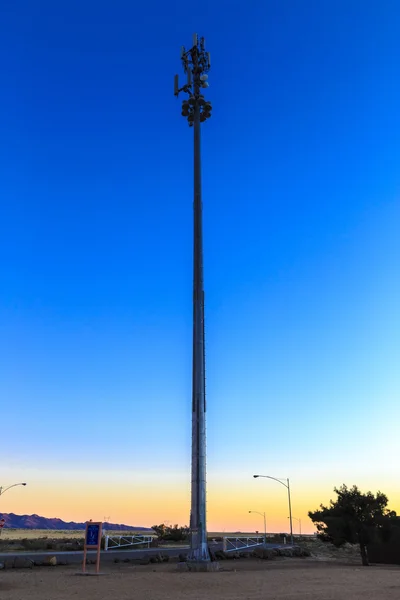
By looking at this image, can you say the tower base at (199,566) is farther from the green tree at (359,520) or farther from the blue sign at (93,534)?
the green tree at (359,520)

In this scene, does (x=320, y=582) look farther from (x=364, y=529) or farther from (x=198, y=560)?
(x=364, y=529)

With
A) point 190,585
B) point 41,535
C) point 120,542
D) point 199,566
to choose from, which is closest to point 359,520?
point 199,566

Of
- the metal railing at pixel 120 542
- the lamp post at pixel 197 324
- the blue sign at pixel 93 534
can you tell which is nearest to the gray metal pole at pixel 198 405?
the lamp post at pixel 197 324

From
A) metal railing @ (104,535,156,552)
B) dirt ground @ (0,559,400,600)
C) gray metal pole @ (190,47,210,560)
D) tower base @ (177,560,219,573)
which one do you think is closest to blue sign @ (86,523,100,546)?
dirt ground @ (0,559,400,600)

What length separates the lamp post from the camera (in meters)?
27.8

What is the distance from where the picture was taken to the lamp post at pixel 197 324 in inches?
1093

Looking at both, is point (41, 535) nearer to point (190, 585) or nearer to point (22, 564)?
point (22, 564)

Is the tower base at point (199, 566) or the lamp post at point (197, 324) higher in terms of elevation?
the lamp post at point (197, 324)

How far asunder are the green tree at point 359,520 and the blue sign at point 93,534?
17.1 m

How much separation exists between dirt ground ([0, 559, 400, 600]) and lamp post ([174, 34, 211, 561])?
279 centimetres

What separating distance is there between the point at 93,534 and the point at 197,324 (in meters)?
13.4

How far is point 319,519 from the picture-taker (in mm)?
35000

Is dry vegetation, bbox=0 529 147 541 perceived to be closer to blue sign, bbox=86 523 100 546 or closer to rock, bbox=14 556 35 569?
rock, bbox=14 556 35 569

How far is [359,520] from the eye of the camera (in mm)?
33656
